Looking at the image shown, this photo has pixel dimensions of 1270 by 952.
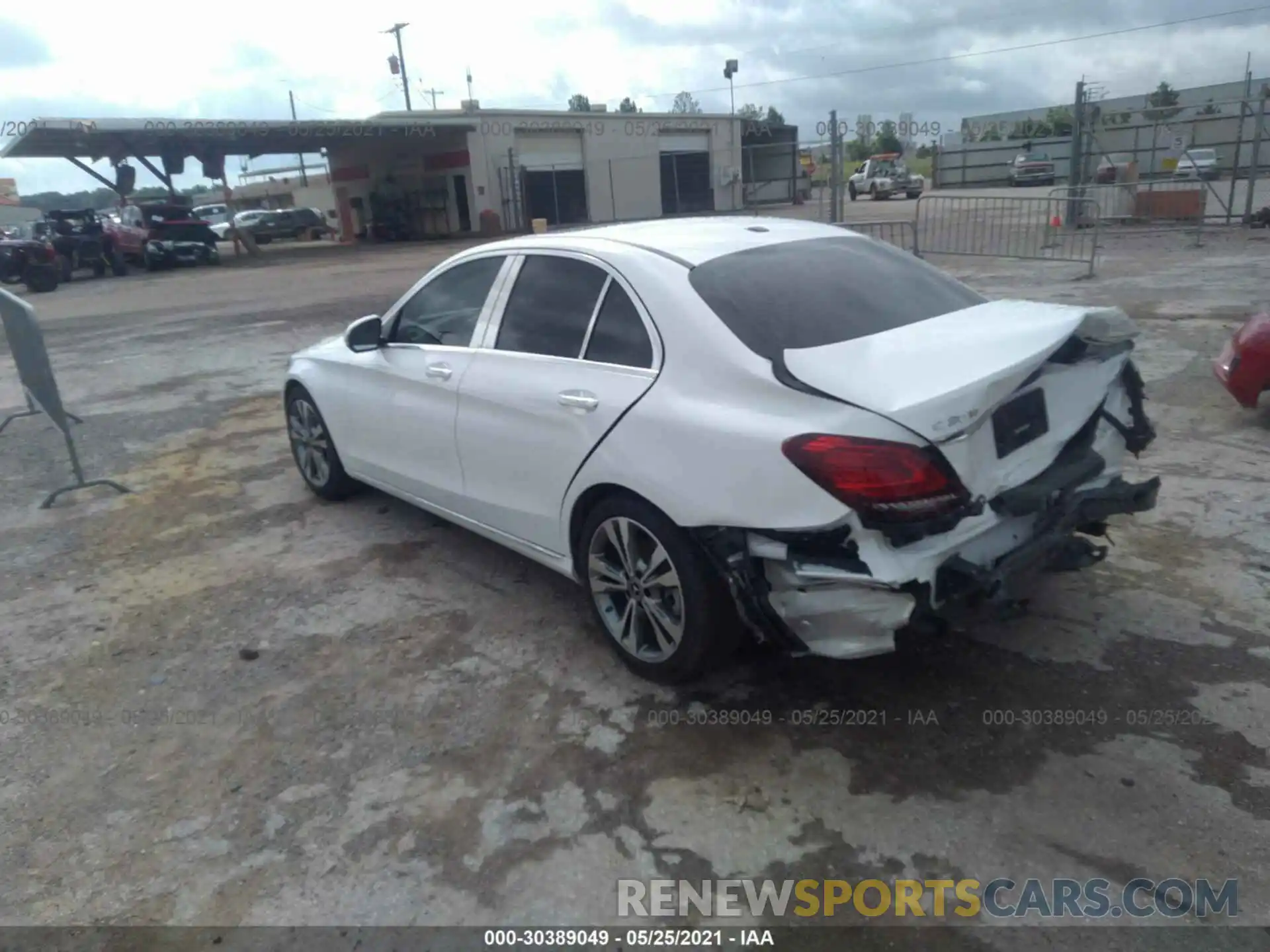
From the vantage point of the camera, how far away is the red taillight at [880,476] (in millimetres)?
2809

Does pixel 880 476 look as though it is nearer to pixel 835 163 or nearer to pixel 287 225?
pixel 835 163

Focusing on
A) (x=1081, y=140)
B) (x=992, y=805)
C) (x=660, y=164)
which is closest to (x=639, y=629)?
(x=992, y=805)

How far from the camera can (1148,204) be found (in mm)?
19062

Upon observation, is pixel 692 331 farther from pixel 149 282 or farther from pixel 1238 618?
pixel 149 282

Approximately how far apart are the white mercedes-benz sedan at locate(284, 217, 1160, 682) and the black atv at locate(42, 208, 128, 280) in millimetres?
27429

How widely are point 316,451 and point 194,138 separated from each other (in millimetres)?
29234

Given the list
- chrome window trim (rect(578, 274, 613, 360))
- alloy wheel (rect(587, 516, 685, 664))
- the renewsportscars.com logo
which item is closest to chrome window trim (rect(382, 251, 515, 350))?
chrome window trim (rect(578, 274, 613, 360))

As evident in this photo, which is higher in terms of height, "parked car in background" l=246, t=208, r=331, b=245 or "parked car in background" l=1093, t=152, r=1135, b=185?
"parked car in background" l=1093, t=152, r=1135, b=185

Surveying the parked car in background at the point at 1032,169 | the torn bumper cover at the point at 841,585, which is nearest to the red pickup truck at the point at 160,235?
the parked car in background at the point at 1032,169

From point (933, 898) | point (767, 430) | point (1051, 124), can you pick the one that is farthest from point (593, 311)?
point (1051, 124)

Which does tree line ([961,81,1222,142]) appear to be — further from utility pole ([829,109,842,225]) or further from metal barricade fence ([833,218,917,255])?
utility pole ([829,109,842,225])

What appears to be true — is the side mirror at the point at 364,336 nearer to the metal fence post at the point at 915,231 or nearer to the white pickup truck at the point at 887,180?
the metal fence post at the point at 915,231

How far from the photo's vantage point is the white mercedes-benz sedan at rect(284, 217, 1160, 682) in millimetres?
2891

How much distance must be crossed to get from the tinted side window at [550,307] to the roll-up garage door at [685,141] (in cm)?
3690
